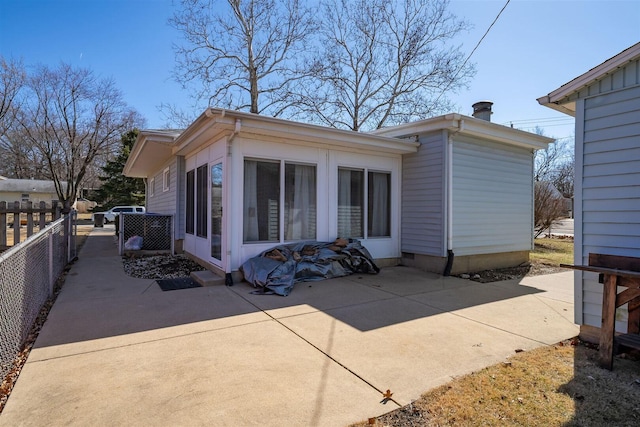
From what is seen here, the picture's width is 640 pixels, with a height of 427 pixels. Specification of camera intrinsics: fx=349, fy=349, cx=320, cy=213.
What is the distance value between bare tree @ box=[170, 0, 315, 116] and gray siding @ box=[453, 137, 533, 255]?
12.6 metres

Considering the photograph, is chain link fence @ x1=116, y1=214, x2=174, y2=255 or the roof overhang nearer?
the roof overhang

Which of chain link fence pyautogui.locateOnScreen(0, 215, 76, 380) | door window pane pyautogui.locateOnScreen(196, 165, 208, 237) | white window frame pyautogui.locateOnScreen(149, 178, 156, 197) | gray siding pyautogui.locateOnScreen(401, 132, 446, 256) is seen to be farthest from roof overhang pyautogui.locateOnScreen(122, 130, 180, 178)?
gray siding pyautogui.locateOnScreen(401, 132, 446, 256)

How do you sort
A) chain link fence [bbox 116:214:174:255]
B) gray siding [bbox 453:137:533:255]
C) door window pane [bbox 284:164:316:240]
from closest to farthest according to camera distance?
1. door window pane [bbox 284:164:316:240]
2. gray siding [bbox 453:137:533:255]
3. chain link fence [bbox 116:214:174:255]

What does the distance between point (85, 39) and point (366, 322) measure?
15.2 meters

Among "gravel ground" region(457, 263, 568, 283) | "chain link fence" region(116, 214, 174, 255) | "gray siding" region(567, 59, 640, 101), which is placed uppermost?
"gray siding" region(567, 59, 640, 101)

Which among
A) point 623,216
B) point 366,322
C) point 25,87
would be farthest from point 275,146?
point 25,87

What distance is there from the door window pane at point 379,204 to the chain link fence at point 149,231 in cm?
525

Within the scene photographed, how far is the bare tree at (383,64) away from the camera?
16.6m

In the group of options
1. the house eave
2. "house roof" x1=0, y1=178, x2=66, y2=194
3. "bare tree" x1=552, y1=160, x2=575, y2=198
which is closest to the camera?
the house eave

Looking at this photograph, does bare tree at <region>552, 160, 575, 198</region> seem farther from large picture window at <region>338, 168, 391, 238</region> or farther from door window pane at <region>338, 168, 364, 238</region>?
door window pane at <region>338, 168, 364, 238</region>

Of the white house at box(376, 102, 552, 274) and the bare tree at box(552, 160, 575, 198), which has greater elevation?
the bare tree at box(552, 160, 575, 198)

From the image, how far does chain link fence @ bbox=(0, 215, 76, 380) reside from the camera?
2.69m

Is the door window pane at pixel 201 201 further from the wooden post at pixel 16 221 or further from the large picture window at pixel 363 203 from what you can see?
the wooden post at pixel 16 221

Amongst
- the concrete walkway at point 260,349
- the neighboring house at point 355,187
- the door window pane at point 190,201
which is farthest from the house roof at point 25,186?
the concrete walkway at point 260,349
